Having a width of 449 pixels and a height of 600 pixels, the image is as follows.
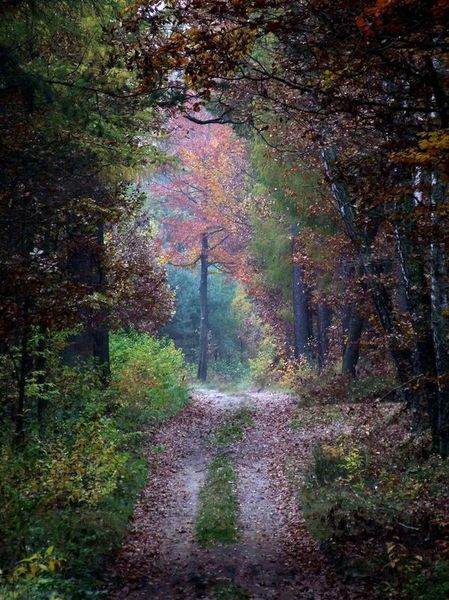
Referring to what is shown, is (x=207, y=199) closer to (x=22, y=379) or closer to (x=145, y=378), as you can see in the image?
(x=145, y=378)

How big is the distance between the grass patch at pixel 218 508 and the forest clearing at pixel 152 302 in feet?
0.18

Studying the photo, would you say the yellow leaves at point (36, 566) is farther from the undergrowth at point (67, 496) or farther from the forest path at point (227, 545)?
the forest path at point (227, 545)

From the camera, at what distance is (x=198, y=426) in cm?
2014

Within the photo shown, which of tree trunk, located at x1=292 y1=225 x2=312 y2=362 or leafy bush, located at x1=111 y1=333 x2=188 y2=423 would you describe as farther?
tree trunk, located at x1=292 y1=225 x2=312 y2=362

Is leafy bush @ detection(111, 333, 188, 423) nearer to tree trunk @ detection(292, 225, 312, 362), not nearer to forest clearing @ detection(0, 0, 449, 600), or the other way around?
forest clearing @ detection(0, 0, 449, 600)

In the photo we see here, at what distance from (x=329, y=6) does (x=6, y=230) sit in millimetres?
6024

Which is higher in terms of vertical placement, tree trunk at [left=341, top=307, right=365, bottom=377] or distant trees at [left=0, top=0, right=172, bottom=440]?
distant trees at [left=0, top=0, right=172, bottom=440]

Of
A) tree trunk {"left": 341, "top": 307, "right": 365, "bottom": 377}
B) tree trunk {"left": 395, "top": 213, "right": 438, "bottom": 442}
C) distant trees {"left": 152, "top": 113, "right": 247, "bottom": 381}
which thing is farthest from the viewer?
distant trees {"left": 152, "top": 113, "right": 247, "bottom": 381}

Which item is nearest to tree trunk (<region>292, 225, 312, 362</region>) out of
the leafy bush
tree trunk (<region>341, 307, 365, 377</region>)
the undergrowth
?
the leafy bush

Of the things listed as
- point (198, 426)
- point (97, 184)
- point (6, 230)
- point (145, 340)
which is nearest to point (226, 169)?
point (145, 340)

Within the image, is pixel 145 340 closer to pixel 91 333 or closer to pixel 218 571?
pixel 91 333

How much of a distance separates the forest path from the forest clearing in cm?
5

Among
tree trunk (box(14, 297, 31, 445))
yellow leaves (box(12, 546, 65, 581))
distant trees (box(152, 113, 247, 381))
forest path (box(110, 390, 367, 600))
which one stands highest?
distant trees (box(152, 113, 247, 381))

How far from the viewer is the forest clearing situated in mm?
7375
